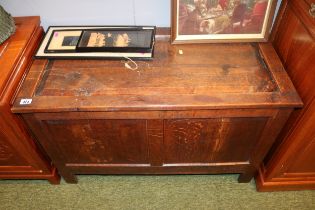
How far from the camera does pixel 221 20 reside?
113 centimetres

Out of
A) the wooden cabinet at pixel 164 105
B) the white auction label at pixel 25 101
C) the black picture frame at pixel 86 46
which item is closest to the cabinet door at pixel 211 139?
the wooden cabinet at pixel 164 105

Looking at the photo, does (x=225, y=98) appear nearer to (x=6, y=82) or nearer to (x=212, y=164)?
(x=212, y=164)

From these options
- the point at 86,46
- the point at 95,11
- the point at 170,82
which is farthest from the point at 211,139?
the point at 95,11

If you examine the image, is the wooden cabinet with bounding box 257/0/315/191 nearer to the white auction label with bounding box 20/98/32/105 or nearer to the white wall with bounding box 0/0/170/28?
the white wall with bounding box 0/0/170/28

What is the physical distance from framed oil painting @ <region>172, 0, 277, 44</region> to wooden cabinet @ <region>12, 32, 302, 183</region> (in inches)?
1.5

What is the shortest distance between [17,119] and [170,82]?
0.60 metres

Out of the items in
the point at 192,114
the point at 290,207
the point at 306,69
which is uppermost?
the point at 306,69

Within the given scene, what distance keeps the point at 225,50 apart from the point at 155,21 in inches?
13.9

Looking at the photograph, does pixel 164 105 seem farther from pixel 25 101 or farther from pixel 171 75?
pixel 25 101

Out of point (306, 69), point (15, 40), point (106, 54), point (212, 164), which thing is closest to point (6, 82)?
point (15, 40)

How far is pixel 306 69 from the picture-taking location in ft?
3.18

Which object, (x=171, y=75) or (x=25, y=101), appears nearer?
(x=25, y=101)

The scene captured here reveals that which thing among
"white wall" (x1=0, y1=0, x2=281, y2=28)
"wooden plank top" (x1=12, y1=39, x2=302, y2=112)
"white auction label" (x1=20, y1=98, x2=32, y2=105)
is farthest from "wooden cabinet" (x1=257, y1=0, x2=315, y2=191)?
"white auction label" (x1=20, y1=98, x2=32, y2=105)

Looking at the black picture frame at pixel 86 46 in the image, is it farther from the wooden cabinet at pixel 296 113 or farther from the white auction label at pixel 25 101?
the wooden cabinet at pixel 296 113
